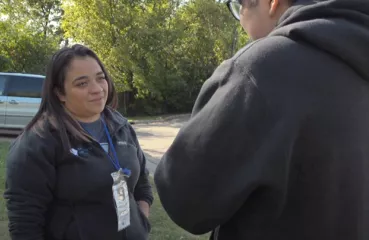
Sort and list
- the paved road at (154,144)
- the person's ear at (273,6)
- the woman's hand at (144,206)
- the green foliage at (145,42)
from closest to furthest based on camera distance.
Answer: the person's ear at (273,6), the woman's hand at (144,206), the paved road at (154,144), the green foliage at (145,42)

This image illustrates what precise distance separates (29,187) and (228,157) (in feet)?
4.23

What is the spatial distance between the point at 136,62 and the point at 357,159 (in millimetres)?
23059

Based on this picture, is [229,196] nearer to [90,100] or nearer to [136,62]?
[90,100]

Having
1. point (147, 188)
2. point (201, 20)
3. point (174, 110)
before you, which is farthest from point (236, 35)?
point (147, 188)

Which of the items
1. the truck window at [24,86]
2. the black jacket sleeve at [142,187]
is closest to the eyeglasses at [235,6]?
the black jacket sleeve at [142,187]

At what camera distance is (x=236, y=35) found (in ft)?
85.5

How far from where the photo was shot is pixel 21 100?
11.7 m

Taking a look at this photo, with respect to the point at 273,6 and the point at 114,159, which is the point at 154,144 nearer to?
the point at 114,159

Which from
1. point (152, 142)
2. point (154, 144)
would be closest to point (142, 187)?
point (154, 144)

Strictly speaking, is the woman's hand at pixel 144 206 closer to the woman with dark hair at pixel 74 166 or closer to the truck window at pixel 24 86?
the woman with dark hair at pixel 74 166

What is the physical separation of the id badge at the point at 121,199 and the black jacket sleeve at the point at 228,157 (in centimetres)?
105

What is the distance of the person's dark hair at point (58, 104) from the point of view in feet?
7.23

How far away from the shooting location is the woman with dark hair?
2076mm

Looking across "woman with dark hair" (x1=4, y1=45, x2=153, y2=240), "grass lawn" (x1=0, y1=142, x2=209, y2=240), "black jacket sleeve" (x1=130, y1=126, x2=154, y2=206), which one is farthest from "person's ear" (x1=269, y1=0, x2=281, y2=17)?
"grass lawn" (x1=0, y1=142, x2=209, y2=240)
